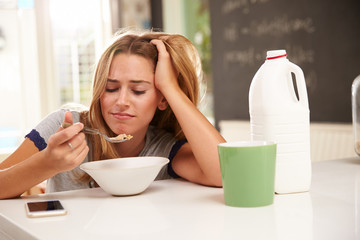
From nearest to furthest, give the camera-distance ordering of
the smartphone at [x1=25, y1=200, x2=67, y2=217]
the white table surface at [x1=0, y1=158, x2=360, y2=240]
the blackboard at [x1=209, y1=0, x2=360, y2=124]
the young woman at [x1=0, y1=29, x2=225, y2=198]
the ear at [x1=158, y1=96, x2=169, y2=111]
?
the white table surface at [x1=0, y1=158, x2=360, y2=240], the smartphone at [x1=25, y1=200, x2=67, y2=217], the young woman at [x1=0, y1=29, x2=225, y2=198], the ear at [x1=158, y1=96, x2=169, y2=111], the blackboard at [x1=209, y1=0, x2=360, y2=124]

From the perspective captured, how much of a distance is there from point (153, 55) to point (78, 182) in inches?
16.5

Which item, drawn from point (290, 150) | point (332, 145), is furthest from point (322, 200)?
point (332, 145)

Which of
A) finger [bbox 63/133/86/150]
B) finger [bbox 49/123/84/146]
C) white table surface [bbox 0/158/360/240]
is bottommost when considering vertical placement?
white table surface [bbox 0/158/360/240]

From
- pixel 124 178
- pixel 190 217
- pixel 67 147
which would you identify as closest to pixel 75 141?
pixel 67 147

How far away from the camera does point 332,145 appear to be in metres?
2.87

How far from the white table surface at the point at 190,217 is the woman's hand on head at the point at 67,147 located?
0.09 meters

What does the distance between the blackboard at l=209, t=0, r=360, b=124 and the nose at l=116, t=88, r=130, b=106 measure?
6.21 ft

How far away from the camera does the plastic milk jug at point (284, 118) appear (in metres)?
0.95

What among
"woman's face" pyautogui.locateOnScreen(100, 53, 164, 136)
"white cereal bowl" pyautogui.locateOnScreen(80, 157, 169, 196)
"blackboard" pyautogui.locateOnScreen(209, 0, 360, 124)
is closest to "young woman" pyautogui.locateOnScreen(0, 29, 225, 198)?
"woman's face" pyautogui.locateOnScreen(100, 53, 164, 136)

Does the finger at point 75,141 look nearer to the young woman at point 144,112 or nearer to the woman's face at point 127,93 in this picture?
the young woman at point 144,112

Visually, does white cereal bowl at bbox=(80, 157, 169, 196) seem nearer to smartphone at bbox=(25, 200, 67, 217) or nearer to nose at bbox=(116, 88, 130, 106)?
smartphone at bbox=(25, 200, 67, 217)

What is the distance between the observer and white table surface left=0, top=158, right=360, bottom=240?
71cm

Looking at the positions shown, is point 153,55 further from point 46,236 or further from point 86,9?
point 86,9

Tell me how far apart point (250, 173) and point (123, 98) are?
1.71ft
